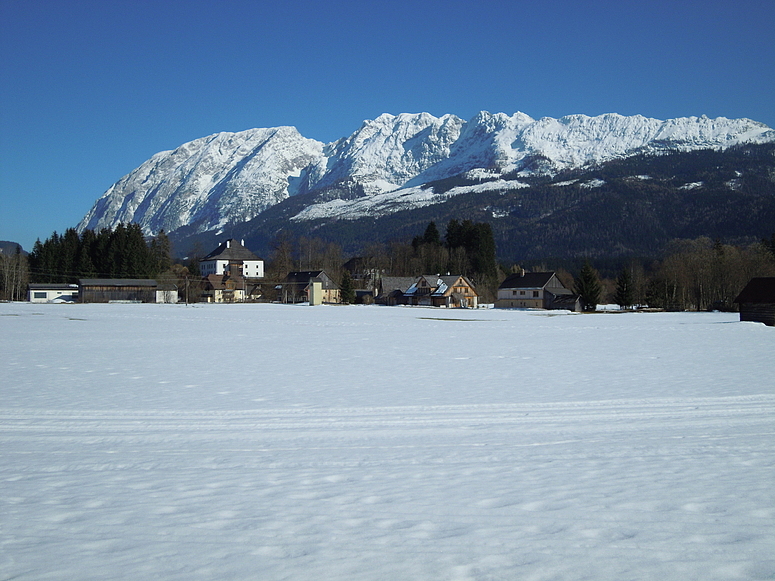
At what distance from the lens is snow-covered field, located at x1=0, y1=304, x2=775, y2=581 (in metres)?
5.67

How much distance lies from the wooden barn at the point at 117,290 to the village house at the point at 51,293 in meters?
2.83

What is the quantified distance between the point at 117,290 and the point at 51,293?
36.6 feet

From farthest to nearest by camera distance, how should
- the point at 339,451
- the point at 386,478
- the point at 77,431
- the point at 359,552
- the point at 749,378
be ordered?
the point at 749,378 → the point at 77,431 → the point at 339,451 → the point at 386,478 → the point at 359,552

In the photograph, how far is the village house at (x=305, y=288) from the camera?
382 feet

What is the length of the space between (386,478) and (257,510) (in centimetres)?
195

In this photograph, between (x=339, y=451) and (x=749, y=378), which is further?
(x=749, y=378)

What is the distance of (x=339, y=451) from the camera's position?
9750mm

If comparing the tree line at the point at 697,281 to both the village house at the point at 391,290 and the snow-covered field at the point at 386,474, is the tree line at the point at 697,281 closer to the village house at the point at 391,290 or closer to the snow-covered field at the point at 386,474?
the village house at the point at 391,290

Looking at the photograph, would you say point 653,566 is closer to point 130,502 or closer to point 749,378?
point 130,502

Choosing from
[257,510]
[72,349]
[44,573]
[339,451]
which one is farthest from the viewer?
[72,349]

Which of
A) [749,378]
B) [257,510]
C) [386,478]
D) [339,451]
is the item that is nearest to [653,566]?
[386,478]

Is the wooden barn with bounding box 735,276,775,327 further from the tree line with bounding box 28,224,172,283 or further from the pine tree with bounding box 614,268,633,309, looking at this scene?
the tree line with bounding box 28,224,172,283

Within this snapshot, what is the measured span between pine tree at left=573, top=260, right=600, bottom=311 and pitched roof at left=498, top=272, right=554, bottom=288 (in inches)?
516

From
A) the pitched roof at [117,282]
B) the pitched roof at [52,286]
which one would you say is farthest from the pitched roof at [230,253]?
the pitched roof at [52,286]
